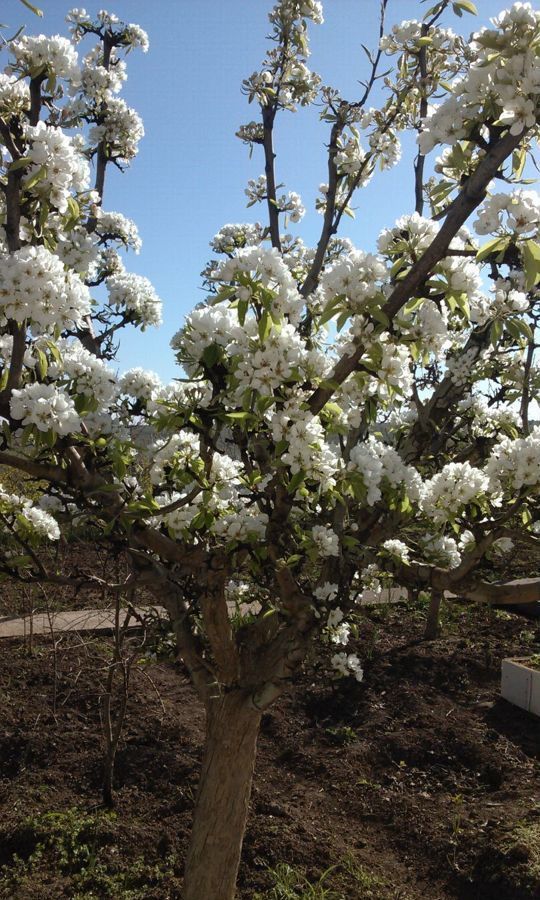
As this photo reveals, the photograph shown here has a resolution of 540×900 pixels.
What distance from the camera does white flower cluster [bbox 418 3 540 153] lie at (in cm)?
152

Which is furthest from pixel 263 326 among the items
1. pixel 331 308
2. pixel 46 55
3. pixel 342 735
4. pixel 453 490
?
pixel 342 735

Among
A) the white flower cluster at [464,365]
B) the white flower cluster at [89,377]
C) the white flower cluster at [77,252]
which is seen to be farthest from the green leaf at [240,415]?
the white flower cluster at [464,365]

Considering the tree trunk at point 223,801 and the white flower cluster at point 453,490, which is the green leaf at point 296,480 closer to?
the white flower cluster at point 453,490

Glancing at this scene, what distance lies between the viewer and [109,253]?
391 centimetres

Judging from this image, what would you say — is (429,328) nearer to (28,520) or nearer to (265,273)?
(265,273)

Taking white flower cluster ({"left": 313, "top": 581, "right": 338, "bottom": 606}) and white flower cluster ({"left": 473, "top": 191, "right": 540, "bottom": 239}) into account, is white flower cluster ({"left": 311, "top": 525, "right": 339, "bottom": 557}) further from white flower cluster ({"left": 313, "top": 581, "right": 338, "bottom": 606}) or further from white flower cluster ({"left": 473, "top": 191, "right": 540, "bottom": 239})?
white flower cluster ({"left": 473, "top": 191, "right": 540, "bottom": 239})

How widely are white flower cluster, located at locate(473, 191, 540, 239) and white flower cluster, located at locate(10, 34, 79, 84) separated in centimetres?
140

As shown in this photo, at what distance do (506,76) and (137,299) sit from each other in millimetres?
2345

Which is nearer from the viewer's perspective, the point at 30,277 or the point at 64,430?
the point at 30,277

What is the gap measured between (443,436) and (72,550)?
5414 millimetres

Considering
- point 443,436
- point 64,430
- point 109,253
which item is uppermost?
point 109,253

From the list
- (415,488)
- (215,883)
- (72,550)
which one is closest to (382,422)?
(415,488)

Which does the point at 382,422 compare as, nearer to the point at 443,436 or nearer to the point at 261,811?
the point at 443,436

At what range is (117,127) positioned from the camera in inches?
154
